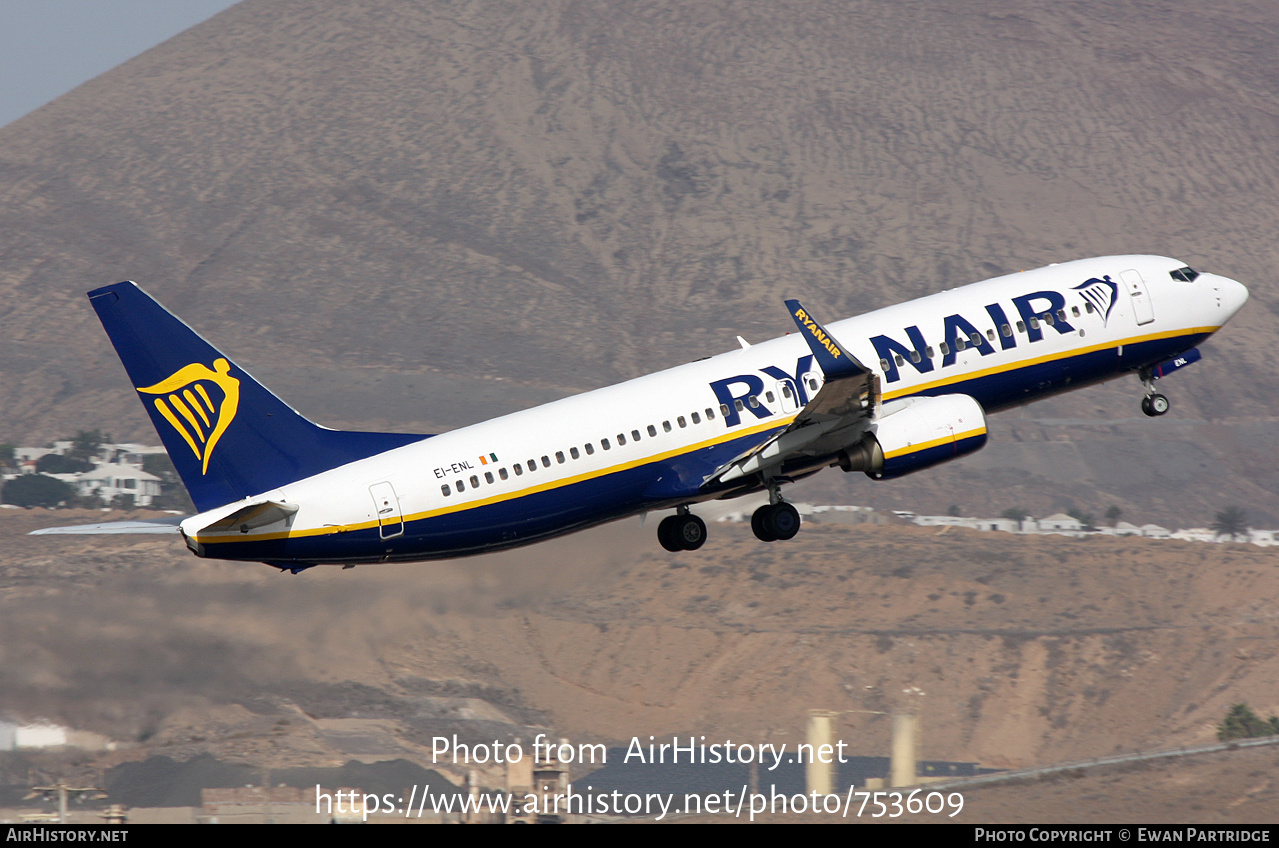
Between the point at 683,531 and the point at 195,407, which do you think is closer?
the point at 195,407

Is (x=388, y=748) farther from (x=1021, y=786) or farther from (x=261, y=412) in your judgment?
(x=261, y=412)

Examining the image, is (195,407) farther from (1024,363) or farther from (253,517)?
(1024,363)

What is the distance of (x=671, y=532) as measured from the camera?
1784 inches

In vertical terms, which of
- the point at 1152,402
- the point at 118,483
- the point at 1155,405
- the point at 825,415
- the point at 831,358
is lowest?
the point at 825,415

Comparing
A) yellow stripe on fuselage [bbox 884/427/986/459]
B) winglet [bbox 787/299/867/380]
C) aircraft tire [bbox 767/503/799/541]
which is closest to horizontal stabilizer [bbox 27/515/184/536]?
aircraft tire [bbox 767/503/799/541]

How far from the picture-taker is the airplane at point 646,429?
3775 centimetres

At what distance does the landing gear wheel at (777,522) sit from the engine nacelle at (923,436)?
9.72ft

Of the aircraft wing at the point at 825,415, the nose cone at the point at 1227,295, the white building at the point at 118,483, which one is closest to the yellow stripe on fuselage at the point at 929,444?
the aircraft wing at the point at 825,415

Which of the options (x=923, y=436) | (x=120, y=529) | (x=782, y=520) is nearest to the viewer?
(x=120, y=529)

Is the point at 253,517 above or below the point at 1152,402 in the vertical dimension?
below

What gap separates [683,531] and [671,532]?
15.9 inches

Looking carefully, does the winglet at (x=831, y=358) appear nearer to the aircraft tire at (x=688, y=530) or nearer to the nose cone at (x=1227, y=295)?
the aircraft tire at (x=688, y=530)

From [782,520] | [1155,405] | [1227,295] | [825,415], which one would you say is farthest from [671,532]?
[1227,295]

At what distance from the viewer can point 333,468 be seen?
39000 millimetres
